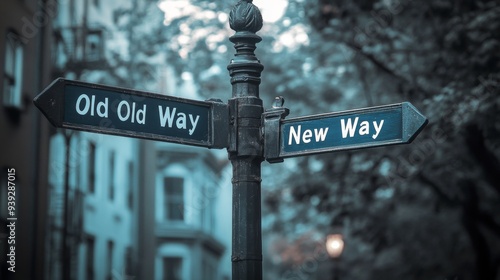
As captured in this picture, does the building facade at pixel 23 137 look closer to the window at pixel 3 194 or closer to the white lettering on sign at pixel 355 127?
the window at pixel 3 194

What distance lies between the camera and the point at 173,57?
22.2 m

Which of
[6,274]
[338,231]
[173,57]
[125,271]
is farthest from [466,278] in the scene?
[125,271]

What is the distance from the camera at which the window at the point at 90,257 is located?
28.6 metres

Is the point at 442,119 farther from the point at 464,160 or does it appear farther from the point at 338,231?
the point at 338,231

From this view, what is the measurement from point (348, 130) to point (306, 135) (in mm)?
306

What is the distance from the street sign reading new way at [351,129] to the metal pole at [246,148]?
0.24 m

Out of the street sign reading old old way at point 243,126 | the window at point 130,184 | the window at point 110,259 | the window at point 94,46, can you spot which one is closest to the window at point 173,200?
the window at point 130,184

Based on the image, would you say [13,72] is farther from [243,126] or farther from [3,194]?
[243,126]

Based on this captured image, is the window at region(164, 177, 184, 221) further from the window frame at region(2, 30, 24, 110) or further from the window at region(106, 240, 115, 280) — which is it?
the window frame at region(2, 30, 24, 110)

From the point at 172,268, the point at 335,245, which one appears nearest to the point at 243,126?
A: the point at 335,245

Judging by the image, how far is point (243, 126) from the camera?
263 inches

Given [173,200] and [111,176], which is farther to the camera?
[173,200]

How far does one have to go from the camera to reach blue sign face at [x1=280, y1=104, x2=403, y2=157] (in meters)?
6.30

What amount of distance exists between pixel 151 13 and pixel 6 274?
7.08m
